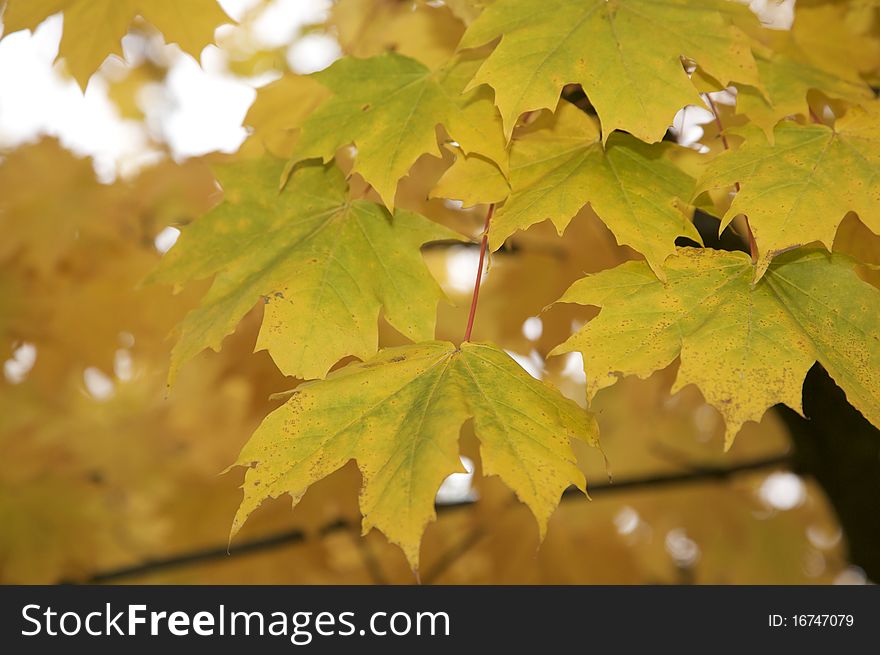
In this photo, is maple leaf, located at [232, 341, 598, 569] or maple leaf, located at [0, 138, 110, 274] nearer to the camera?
maple leaf, located at [232, 341, 598, 569]

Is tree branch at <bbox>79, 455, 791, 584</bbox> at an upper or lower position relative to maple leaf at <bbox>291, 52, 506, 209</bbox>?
lower

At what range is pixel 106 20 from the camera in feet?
5.38

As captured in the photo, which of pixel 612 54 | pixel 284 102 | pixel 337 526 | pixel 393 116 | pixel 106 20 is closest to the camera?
pixel 612 54

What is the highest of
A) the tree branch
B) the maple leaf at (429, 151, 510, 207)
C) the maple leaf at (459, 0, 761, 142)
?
the maple leaf at (459, 0, 761, 142)

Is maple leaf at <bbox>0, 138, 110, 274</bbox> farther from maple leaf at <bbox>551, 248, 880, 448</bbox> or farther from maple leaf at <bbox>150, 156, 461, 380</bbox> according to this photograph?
maple leaf at <bbox>551, 248, 880, 448</bbox>

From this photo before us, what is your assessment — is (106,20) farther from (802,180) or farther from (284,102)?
(802,180)

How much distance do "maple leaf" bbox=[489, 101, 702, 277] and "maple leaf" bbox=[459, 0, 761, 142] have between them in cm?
10

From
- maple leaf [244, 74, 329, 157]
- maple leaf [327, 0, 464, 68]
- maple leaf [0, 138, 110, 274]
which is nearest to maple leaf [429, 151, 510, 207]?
maple leaf [327, 0, 464, 68]

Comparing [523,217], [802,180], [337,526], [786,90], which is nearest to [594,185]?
[523,217]

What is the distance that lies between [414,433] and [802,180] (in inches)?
27.3

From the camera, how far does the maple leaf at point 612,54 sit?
122cm

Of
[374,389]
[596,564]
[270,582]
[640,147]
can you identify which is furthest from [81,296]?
[596,564]

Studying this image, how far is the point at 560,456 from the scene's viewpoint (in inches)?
44.9

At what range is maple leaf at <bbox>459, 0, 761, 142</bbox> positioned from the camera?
1219mm
